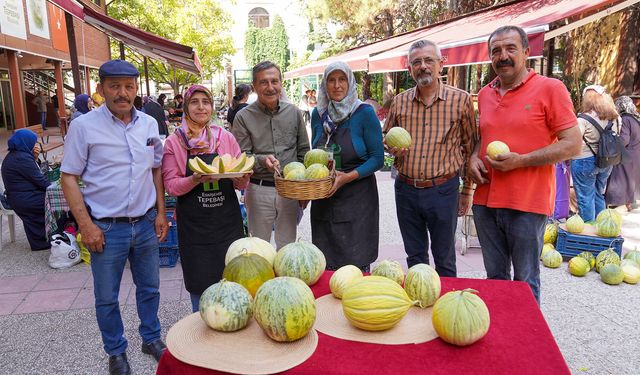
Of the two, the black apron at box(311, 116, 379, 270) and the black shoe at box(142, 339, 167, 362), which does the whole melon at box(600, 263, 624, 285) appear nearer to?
the black apron at box(311, 116, 379, 270)

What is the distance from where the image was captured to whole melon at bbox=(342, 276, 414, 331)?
1.71 m

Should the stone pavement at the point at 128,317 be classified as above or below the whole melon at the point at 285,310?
below

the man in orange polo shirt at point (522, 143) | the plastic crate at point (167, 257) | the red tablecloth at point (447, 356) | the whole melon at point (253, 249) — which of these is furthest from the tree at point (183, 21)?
the red tablecloth at point (447, 356)

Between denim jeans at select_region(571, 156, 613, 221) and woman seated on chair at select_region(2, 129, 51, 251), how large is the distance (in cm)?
720

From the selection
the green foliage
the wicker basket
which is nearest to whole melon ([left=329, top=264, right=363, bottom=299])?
the wicker basket

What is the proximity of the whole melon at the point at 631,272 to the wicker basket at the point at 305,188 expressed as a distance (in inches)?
141

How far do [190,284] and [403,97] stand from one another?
2.17 meters

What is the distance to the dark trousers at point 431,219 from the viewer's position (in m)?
3.31

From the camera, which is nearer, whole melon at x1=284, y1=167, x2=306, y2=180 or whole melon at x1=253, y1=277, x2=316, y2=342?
whole melon at x1=253, y1=277, x2=316, y2=342

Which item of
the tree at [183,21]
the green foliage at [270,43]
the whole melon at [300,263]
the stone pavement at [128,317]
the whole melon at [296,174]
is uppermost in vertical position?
the green foliage at [270,43]

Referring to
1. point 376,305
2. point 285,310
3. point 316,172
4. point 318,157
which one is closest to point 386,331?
point 376,305

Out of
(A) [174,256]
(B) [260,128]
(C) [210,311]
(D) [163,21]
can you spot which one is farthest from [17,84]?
(C) [210,311]

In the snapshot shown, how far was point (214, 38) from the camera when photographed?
28.7 m

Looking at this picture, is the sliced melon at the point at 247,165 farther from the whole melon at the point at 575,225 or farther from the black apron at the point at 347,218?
the whole melon at the point at 575,225
